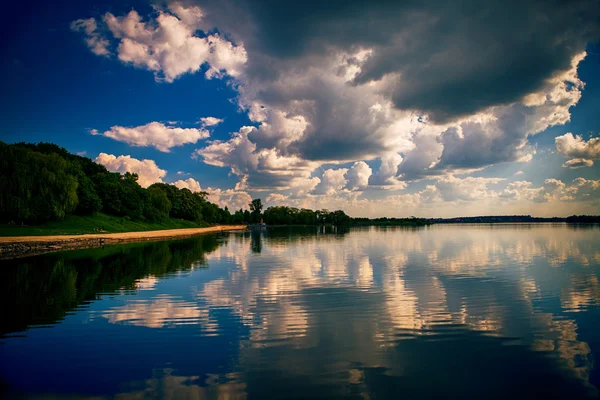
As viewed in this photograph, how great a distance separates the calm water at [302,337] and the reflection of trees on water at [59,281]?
0.14 metres

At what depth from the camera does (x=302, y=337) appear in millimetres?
12016

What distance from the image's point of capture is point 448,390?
8.38m

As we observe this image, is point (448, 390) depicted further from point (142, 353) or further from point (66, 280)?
point (66, 280)

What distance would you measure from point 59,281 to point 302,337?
18.3 m

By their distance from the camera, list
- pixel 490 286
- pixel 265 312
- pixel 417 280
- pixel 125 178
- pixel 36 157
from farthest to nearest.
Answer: pixel 125 178
pixel 36 157
pixel 417 280
pixel 490 286
pixel 265 312

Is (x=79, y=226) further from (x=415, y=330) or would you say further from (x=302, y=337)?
(x=415, y=330)

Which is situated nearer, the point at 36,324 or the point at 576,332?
the point at 576,332

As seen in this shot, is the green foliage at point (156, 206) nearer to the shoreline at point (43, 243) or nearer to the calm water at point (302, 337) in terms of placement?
the shoreline at point (43, 243)

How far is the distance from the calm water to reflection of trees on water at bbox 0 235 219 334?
0.14 meters

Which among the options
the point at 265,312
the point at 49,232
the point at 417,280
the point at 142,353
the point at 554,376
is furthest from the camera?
the point at 49,232

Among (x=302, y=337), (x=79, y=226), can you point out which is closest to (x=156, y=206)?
(x=79, y=226)

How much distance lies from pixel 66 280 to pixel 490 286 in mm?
25979

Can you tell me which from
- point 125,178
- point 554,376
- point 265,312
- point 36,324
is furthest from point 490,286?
point 125,178

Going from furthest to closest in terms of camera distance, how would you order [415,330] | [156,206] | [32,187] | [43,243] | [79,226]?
1. [156,206]
2. [79,226]
3. [32,187]
4. [43,243]
5. [415,330]
